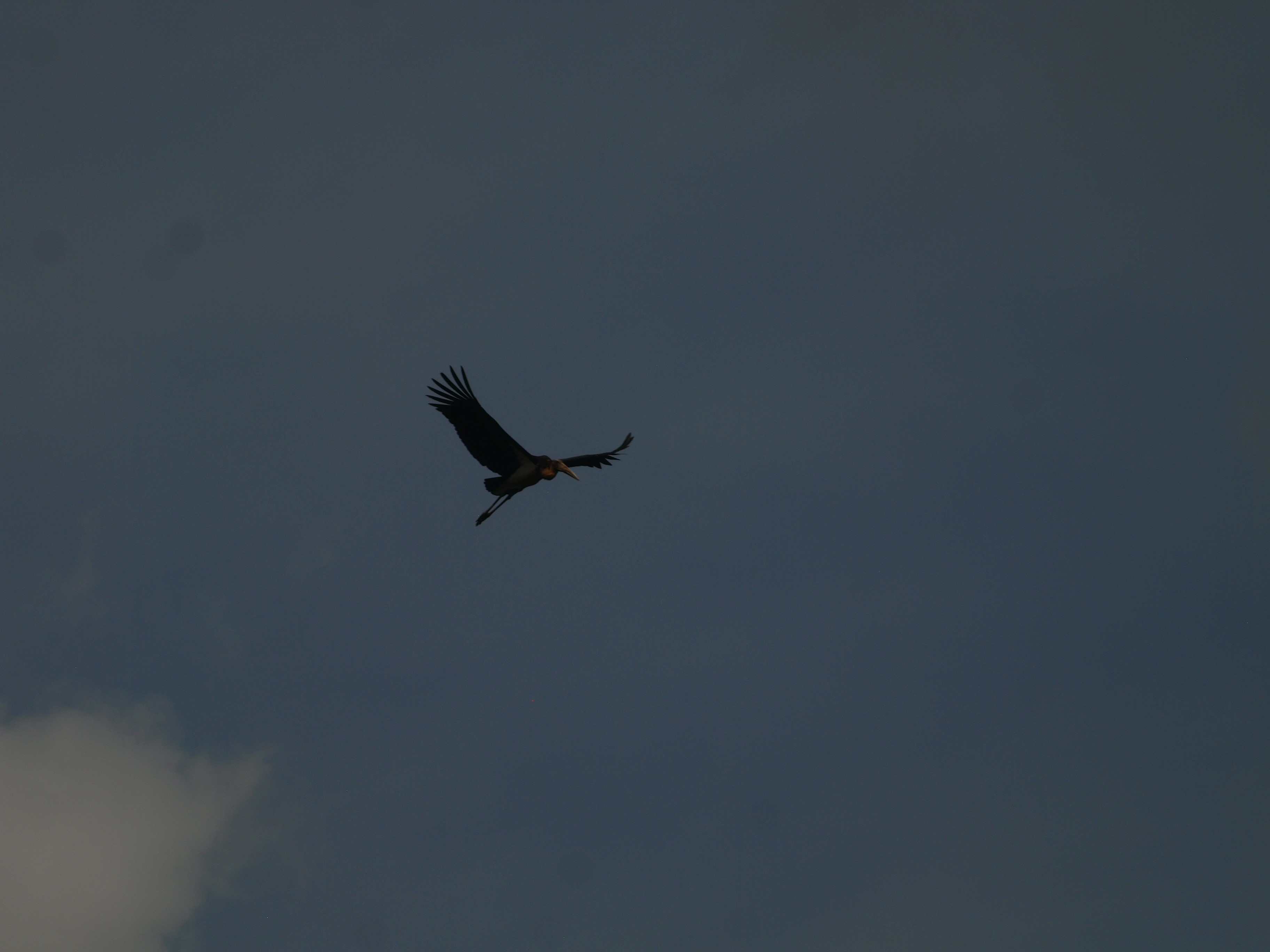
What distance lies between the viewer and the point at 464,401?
32.8 m

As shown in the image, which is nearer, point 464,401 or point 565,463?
point 464,401

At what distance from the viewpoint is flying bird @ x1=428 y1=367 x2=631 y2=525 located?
32656 millimetres

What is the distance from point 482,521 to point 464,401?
443 cm

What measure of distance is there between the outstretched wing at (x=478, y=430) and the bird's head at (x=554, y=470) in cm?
66

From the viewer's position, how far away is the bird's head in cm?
3538

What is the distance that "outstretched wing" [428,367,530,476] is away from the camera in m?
32.6

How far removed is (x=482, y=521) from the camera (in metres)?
36.0

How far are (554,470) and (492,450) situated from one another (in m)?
2.04

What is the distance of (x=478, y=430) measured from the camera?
33.7 m

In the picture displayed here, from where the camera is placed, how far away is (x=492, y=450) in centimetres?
3444

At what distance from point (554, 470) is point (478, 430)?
2854 mm

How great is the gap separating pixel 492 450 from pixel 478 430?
Result: 0.91 m

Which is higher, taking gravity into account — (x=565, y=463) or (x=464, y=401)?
(x=565, y=463)

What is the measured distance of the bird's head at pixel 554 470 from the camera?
1393 inches
